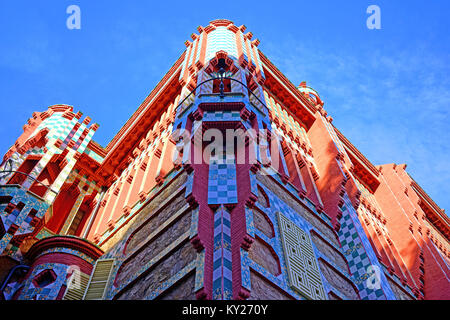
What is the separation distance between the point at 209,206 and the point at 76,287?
3.51 m

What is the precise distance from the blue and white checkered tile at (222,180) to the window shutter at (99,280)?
292 centimetres

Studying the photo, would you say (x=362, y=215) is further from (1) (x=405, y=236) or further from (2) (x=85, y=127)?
(2) (x=85, y=127)

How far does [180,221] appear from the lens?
8102 mm

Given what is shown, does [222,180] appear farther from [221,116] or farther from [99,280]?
[99,280]

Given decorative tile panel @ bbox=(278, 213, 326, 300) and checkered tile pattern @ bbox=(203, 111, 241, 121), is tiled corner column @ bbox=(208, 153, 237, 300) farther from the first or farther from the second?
decorative tile panel @ bbox=(278, 213, 326, 300)

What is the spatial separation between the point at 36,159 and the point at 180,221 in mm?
6121

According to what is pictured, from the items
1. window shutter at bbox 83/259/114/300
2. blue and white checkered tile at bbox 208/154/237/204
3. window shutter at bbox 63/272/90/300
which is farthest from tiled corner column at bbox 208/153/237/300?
window shutter at bbox 63/272/90/300

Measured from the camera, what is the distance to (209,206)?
744 centimetres

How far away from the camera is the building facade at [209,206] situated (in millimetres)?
7301

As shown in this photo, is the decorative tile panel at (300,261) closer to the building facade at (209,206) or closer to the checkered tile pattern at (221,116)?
the building facade at (209,206)

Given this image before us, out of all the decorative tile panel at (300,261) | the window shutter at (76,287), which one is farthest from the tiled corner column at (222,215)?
the window shutter at (76,287)

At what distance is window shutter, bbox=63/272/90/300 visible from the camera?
8.65m

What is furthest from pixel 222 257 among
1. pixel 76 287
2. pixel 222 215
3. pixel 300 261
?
pixel 76 287

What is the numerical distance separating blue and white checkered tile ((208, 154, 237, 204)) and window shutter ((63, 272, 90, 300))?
11.3 feet
